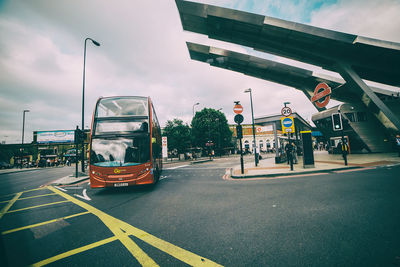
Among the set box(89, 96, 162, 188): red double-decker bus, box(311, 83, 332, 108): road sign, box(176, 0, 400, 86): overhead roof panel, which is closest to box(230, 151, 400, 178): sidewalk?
box(311, 83, 332, 108): road sign

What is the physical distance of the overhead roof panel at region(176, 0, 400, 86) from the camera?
14.2 m

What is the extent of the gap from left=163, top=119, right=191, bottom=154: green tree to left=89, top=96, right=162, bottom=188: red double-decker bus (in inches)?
1172

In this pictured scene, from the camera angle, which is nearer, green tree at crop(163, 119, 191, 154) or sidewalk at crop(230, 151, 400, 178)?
sidewalk at crop(230, 151, 400, 178)

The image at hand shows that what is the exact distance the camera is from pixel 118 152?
6535 millimetres

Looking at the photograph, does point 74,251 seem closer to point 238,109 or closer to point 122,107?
point 122,107

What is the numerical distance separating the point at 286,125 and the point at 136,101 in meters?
9.10

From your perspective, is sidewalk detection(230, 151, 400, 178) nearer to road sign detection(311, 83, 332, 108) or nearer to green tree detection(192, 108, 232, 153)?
road sign detection(311, 83, 332, 108)

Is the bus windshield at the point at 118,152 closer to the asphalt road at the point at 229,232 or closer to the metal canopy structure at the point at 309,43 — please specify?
the asphalt road at the point at 229,232

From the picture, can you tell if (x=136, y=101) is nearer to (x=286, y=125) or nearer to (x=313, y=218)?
(x=313, y=218)

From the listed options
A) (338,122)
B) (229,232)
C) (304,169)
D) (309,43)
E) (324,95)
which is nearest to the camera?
(229,232)

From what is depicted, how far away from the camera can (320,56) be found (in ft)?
54.3

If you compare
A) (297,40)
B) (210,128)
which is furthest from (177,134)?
(297,40)

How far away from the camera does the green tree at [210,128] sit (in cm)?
4188

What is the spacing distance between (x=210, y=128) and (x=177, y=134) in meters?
9.04
